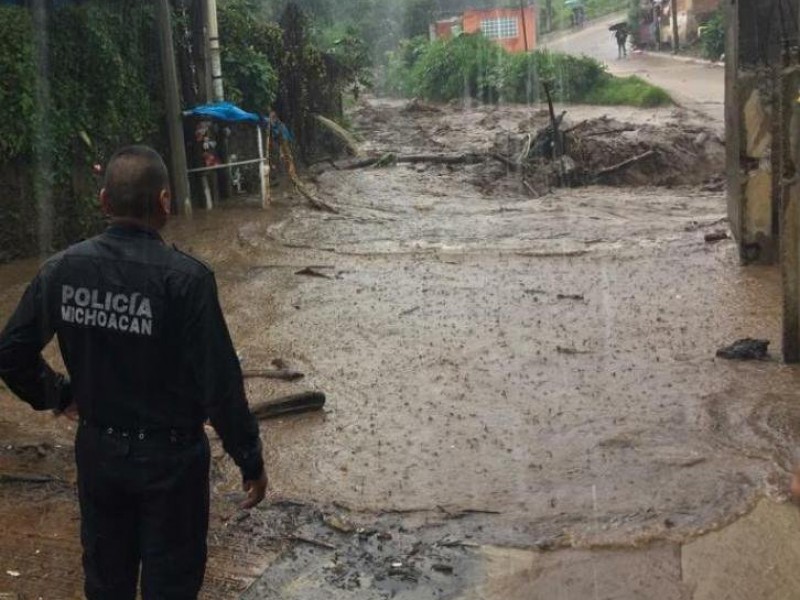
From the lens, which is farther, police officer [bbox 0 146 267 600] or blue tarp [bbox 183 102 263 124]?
blue tarp [bbox 183 102 263 124]

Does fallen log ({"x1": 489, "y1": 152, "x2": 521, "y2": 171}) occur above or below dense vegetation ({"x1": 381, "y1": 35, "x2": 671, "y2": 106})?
below

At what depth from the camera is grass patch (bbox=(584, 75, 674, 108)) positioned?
27938mm

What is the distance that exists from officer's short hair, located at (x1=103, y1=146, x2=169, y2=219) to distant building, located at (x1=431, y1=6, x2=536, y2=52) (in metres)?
39.5

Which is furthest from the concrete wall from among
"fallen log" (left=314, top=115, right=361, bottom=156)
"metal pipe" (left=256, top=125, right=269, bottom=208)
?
"fallen log" (left=314, top=115, right=361, bottom=156)

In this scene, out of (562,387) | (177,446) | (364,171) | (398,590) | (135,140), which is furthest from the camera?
(364,171)

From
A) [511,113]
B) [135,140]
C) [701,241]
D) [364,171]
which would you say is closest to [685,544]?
[701,241]

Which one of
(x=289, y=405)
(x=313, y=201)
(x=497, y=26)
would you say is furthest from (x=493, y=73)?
(x=289, y=405)

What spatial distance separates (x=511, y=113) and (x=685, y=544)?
26.1 metres

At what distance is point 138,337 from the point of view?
3.16m

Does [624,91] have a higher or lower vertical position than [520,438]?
higher

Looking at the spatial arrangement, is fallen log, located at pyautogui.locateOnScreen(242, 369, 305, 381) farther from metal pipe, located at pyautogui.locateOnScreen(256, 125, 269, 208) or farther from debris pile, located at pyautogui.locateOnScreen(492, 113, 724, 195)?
debris pile, located at pyautogui.locateOnScreen(492, 113, 724, 195)

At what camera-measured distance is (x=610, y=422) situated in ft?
20.7

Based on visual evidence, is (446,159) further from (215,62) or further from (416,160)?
(215,62)

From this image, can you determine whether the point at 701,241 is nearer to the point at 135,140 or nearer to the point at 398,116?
the point at 135,140
